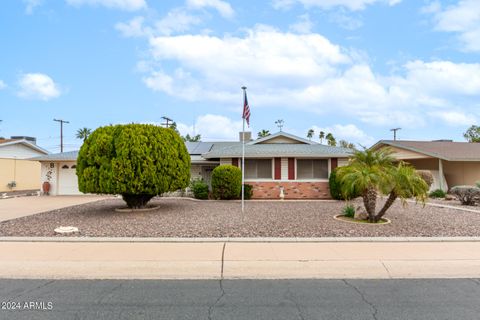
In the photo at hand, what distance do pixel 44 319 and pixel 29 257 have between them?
3269 millimetres

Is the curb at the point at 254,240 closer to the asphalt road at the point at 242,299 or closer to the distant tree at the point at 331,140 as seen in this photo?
the asphalt road at the point at 242,299

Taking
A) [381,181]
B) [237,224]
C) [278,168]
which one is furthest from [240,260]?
[278,168]

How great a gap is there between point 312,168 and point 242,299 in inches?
599

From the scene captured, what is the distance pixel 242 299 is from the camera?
4.71 metres

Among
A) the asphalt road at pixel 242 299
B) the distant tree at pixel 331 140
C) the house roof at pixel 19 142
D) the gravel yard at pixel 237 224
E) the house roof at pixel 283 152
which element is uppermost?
the distant tree at pixel 331 140

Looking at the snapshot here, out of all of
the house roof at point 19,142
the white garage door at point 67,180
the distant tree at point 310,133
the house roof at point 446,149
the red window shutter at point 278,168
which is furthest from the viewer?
the distant tree at point 310,133

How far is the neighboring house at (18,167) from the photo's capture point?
26.2 meters

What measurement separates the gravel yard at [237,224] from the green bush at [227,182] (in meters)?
4.43

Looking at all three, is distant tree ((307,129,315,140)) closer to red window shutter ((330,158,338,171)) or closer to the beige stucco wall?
red window shutter ((330,158,338,171))

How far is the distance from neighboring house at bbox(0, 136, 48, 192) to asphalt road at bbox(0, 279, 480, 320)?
23.8 meters

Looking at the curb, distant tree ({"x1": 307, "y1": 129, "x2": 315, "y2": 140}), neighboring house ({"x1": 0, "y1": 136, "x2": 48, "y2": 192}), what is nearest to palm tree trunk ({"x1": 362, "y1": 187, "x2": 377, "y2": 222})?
the curb

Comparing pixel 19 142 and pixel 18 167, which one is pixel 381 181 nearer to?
pixel 18 167

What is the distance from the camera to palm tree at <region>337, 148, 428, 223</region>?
32.9ft

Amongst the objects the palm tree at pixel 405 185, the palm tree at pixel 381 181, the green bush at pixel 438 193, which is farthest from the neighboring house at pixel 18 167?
the green bush at pixel 438 193
